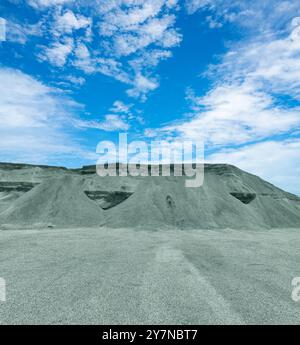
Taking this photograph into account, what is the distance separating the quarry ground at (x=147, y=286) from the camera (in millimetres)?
6709

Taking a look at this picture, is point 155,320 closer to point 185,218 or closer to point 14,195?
point 185,218

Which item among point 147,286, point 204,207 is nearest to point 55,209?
point 204,207

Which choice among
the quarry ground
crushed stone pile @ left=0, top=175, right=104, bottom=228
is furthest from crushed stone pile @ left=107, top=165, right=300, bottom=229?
the quarry ground

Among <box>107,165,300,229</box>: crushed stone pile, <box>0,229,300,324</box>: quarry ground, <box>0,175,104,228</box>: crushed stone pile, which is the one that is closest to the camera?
<box>0,229,300,324</box>: quarry ground

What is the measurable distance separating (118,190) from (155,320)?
33151 mm

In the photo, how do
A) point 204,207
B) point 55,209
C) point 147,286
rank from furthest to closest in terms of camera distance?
1. point 204,207
2. point 55,209
3. point 147,286

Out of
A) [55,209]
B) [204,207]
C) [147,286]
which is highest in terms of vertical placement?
[204,207]

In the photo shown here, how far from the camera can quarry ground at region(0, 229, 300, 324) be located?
6.71 metres

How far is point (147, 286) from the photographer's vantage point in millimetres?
8945

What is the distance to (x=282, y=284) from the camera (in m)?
9.46

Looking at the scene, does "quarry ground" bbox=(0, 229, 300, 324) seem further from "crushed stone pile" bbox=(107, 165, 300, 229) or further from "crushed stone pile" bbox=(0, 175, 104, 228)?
"crushed stone pile" bbox=(0, 175, 104, 228)

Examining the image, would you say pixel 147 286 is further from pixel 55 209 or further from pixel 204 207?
pixel 55 209

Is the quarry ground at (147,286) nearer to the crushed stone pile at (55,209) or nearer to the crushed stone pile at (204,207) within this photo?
the crushed stone pile at (204,207)

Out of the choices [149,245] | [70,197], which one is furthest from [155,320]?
[70,197]
